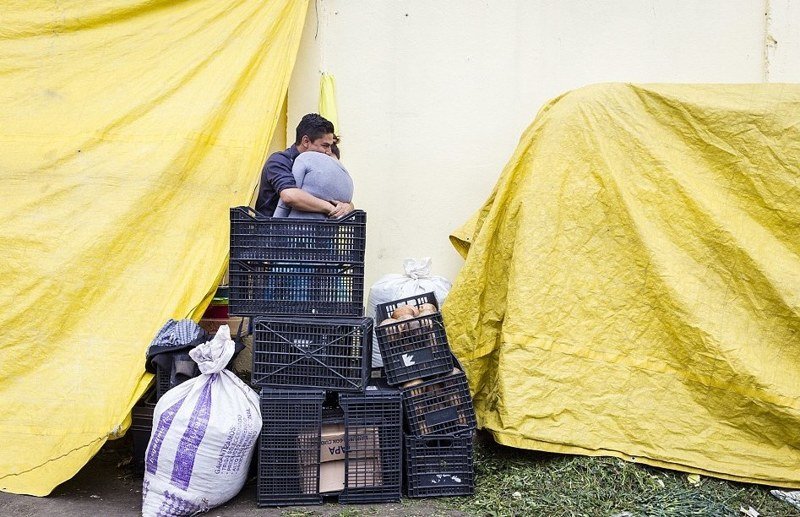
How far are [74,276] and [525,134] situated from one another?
2.85m

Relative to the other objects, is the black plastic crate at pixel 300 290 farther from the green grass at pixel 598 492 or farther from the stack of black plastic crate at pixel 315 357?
the green grass at pixel 598 492

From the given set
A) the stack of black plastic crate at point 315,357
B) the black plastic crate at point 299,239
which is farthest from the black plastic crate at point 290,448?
the black plastic crate at point 299,239

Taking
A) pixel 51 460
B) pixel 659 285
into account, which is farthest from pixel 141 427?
pixel 659 285

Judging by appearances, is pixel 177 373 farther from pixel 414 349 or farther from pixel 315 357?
pixel 414 349

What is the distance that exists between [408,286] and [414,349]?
82 centimetres

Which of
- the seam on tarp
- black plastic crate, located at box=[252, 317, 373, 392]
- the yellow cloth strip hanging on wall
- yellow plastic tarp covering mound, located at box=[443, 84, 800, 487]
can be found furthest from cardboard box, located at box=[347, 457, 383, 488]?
the yellow cloth strip hanging on wall

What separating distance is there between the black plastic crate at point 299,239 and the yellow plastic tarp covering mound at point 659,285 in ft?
3.55

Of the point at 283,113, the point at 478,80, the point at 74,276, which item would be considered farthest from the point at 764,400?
the point at 74,276

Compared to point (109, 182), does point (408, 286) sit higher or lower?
lower

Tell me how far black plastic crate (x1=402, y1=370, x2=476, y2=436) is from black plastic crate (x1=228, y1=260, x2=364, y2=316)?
0.58 m

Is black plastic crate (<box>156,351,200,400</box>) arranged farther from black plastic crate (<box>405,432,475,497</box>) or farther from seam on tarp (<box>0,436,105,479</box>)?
black plastic crate (<box>405,432,475,497</box>)

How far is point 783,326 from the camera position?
409 cm

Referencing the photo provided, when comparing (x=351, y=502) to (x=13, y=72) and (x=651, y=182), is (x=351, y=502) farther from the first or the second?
(x=13, y=72)

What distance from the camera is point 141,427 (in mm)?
4262
